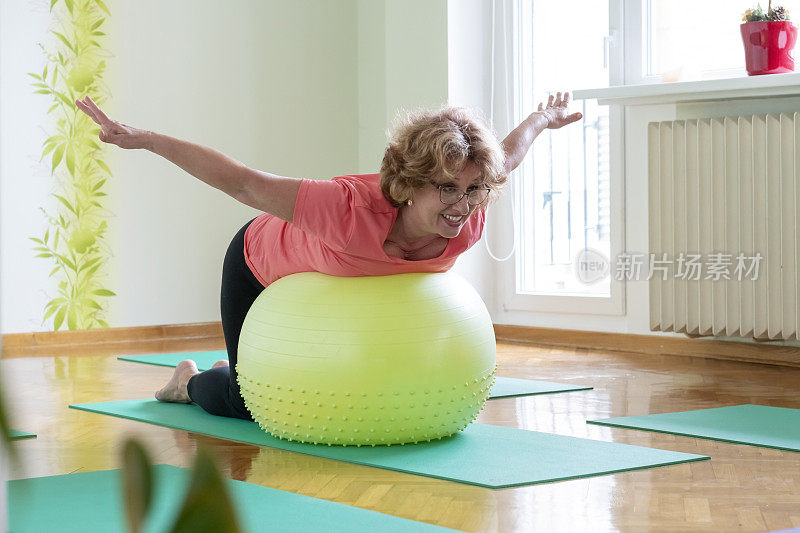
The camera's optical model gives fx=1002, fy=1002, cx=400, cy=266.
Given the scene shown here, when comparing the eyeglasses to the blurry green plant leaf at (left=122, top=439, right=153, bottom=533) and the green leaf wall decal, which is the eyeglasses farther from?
the green leaf wall decal

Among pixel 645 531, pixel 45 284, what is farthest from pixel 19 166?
pixel 645 531

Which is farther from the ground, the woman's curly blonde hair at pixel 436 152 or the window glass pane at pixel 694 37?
the window glass pane at pixel 694 37

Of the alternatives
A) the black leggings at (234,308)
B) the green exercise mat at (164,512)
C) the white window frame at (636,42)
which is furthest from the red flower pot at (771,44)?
the green exercise mat at (164,512)

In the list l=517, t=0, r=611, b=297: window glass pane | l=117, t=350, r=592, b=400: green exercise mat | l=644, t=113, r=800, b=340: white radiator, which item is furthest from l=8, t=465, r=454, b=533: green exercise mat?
l=517, t=0, r=611, b=297: window glass pane

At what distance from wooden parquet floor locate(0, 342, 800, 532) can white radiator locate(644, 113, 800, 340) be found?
0.89ft

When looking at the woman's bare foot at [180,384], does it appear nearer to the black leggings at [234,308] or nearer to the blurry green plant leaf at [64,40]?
the black leggings at [234,308]

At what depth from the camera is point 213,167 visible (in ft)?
7.09

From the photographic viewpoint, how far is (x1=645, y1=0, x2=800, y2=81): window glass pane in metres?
4.27

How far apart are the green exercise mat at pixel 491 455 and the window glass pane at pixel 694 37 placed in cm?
236

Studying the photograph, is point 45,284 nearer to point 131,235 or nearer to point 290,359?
point 131,235

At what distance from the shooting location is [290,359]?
2.36 meters

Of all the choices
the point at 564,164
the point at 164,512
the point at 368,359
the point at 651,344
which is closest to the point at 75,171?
the point at 564,164

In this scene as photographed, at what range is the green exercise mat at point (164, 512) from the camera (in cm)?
172

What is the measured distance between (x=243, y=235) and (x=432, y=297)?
2.15 ft
